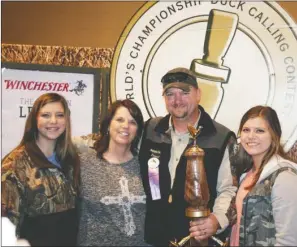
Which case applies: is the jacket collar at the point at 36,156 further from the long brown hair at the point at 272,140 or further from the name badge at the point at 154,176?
the long brown hair at the point at 272,140

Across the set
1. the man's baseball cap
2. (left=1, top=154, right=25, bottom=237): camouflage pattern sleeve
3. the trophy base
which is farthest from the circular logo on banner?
(left=1, top=154, right=25, bottom=237): camouflage pattern sleeve

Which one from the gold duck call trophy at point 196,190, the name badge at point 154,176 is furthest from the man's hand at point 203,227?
the name badge at point 154,176

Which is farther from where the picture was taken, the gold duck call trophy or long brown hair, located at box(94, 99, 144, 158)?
long brown hair, located at box(94, 99, 144, 158)

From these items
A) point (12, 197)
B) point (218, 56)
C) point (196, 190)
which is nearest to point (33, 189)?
point (12, 197)

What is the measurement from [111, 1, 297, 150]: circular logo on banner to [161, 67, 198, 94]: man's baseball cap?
2cm

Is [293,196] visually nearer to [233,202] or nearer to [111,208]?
[233,202]

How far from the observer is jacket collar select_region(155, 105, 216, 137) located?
1409 mm

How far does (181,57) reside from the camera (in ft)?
4.83

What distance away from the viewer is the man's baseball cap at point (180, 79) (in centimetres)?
143

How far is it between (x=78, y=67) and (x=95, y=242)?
0.61 meters

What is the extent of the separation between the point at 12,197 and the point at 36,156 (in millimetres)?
158

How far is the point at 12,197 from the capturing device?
1.40m

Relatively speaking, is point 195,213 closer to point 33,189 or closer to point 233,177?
point 233,177

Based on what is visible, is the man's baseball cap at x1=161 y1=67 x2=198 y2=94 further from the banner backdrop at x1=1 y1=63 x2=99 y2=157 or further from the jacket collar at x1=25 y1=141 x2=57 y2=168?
the jacket collar at x1=25 y1=141 x2=57 y2=168
